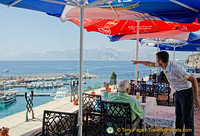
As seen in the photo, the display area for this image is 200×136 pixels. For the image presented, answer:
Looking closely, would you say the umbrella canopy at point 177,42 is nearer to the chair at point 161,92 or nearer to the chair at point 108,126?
the chair at point 161,92

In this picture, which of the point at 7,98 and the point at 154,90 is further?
the point at 7,98

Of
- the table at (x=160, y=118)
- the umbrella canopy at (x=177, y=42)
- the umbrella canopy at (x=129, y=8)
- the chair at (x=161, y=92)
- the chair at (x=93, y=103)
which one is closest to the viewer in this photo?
the umbrella canopy at (x=129, y=8)

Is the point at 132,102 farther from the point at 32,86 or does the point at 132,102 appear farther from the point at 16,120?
the point at 32,86

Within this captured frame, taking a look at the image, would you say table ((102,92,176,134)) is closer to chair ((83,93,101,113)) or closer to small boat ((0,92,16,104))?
Answer: chair ((83,93,101,113))

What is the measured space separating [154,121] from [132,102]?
55cm

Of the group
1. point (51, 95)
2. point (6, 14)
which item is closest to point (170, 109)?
point (51, 95)

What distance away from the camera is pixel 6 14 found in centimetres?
12938

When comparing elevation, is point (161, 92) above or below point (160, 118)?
above

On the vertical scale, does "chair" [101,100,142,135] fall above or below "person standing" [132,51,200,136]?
below

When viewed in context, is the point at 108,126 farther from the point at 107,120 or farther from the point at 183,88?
the point at 183,88

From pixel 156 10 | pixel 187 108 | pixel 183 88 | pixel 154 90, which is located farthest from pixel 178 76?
pixel 154 90

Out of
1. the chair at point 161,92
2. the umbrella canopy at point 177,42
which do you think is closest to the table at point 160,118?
the chair at point 161,92

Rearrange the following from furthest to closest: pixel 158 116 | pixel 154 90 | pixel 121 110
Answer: pixel 154 90, pixel 158 116, pixel 121 110

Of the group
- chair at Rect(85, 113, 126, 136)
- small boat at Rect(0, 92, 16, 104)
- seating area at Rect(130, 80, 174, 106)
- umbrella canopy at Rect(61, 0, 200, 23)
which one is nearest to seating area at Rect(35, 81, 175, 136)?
chair at Rect(85, 113, 126, 136)
